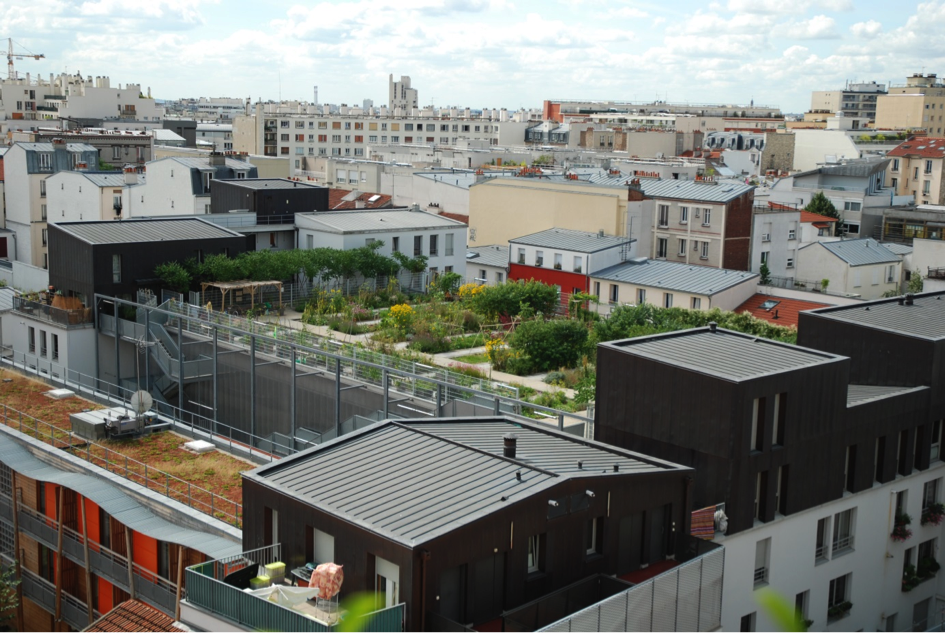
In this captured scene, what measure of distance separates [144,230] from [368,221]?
13.5 meters

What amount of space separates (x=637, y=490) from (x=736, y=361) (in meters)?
4.26

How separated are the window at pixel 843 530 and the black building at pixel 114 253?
2995 centimetres

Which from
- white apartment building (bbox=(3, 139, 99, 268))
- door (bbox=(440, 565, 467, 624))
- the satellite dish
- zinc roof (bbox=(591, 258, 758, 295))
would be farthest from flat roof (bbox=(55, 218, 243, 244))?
door (bbox=(440, 565, 467, 624))

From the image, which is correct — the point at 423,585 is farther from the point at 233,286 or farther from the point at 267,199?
the point at 267,199

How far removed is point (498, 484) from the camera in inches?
672

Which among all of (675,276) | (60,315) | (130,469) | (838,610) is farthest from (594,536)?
(675,276)

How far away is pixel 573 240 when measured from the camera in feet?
185

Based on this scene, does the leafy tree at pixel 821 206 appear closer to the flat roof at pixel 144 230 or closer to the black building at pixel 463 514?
the flat roof at pixel 144 230

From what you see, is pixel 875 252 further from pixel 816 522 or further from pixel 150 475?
pixel 150 475

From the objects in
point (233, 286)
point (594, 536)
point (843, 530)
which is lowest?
point (843, 530)

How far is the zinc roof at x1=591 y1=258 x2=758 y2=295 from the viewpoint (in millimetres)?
49750

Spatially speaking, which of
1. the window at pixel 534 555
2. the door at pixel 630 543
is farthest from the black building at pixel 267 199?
the window at pixel 534 555

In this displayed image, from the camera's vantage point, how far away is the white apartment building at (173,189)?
60938 millimetres

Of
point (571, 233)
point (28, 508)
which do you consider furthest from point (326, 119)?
point (28, 508)
